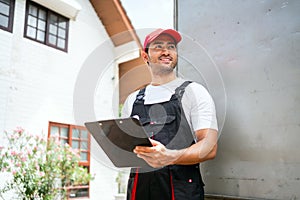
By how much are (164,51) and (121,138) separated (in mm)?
468

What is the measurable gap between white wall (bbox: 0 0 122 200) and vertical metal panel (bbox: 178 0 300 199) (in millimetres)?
2483

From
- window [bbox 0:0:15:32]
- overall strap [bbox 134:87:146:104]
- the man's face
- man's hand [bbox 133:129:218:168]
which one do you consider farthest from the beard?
window [bbox 0:0:15:32]

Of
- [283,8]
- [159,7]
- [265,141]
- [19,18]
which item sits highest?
[19,18]

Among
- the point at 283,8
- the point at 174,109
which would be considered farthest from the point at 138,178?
the point at 283,8

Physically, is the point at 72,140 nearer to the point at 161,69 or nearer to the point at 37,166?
the point at 37,166

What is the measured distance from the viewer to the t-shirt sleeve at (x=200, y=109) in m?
1.01

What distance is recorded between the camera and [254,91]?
1.10 m

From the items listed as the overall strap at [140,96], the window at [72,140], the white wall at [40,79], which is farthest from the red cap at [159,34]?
the window at [72,140]

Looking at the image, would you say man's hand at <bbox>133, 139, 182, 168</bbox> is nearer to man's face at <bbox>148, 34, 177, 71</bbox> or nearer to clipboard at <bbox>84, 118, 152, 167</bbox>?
clipboard at <bbox>84, 118, 152, 167</bbox>

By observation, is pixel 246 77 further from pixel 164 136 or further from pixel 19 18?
pixel 19 18

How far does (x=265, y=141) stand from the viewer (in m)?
1.03

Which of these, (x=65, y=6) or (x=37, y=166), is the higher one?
(x=65, y=6)

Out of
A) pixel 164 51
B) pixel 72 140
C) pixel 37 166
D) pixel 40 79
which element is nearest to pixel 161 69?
pixel 164 51

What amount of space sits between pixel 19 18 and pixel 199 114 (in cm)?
392
